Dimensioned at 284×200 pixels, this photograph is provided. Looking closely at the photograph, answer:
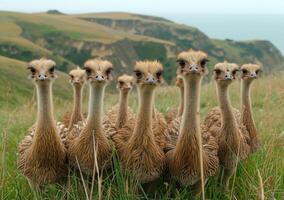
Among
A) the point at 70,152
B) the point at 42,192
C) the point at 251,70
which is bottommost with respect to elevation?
the point at 42,192

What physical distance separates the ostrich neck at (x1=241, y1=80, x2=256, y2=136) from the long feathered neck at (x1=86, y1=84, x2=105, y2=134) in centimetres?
245

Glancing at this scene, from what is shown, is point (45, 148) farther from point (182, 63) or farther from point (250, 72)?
point (250, 72)

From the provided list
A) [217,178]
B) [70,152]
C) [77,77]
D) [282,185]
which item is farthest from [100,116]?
[77,77]

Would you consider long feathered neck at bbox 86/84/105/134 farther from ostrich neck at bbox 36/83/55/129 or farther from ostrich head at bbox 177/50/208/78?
ostrich head at bbox 177/50/208/78

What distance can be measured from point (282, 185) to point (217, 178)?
0.77 metres

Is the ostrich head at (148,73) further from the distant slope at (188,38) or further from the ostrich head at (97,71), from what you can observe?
the distant slope at (188,38)

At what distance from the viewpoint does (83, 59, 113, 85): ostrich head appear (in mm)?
6238

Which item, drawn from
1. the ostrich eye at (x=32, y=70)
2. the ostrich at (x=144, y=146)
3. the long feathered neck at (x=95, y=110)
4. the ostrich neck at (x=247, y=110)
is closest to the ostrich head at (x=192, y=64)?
the ostrich at (x=144, y=146)

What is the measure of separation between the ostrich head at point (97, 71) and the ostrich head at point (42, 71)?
1.23 feet

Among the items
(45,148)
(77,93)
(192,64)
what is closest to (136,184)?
(45,148)

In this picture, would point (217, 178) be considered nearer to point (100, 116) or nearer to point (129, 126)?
point (129, 126)

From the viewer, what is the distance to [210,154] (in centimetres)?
667

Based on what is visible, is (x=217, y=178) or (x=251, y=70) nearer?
(x=217, y=178)

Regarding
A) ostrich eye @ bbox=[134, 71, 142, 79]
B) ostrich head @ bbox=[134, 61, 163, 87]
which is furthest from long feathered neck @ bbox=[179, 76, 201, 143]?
ostrich eye @ bbox=[134, 71, 142, 79]
